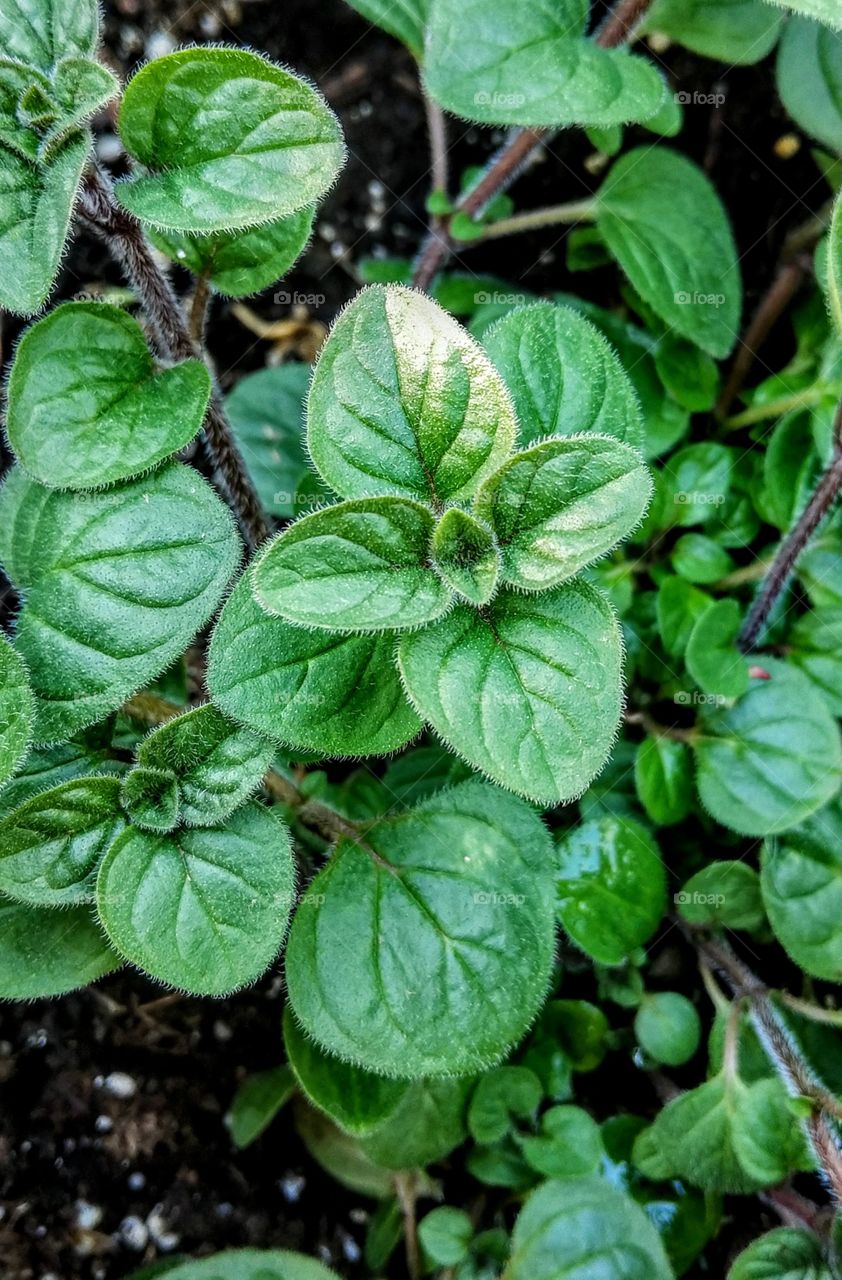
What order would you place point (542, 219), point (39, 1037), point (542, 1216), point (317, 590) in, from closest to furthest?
point (317, 590) → point (542, 1216) → point (39, 1037) → point (542, 219)

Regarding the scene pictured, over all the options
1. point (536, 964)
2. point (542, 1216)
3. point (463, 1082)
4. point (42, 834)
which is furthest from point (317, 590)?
point (542, 1216)

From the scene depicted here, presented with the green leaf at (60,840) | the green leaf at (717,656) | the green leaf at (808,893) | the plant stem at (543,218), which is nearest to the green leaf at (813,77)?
the plant stem at (543,218)

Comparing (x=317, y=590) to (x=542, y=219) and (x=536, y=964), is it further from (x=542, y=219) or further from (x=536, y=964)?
(x=542, y=219)

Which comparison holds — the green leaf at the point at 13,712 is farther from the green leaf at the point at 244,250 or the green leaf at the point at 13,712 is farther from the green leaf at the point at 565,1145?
the green leaf at the point at 565,1145

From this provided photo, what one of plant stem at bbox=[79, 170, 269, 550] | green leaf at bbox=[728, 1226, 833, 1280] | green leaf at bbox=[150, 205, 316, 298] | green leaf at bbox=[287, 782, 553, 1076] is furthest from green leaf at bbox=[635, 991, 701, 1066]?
green leaf at bbox=[150, 205, 316, 298]

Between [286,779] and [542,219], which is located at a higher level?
[542,219]

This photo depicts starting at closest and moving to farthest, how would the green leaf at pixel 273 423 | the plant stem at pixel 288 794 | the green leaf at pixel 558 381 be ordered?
the green leaf at pixel 558 381
the plant stem at pixel 288 794
the green leaf at pixel 273 423
